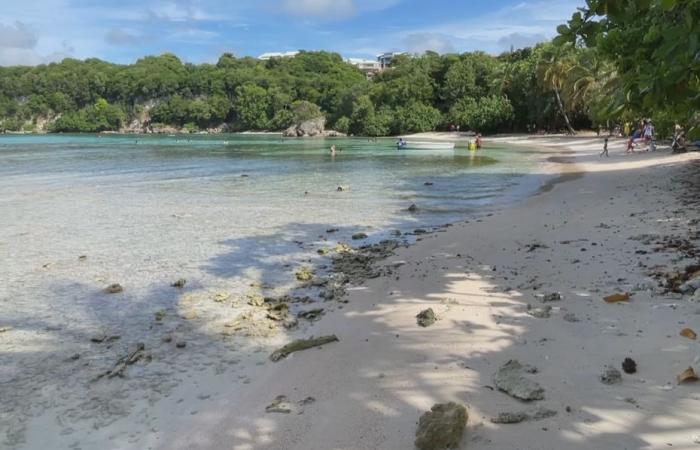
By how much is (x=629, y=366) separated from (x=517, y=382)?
34.8 inches

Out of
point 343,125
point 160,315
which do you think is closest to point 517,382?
point 160,315

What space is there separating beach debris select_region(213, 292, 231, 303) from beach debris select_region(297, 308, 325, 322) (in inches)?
57.4

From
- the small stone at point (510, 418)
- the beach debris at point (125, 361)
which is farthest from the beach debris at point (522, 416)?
the beach debris at point (125, 361)

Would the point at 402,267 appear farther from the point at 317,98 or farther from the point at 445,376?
the point at 317,98

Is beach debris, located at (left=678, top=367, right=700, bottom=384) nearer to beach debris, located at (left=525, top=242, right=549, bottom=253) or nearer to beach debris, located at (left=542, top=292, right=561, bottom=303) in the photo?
beach debris, located at (left=542, top=292, right=561, bottom=303)

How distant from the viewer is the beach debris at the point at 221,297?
8.11m

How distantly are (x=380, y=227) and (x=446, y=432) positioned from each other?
10.7 metres

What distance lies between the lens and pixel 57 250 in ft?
39.0

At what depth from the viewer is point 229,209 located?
706 inches

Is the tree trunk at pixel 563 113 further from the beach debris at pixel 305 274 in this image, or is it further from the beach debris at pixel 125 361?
the beach debris at pixel 125 361

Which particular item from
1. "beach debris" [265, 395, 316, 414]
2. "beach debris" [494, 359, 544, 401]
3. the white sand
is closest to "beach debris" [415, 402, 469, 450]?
the white sand

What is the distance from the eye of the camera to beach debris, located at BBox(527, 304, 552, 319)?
571 cm

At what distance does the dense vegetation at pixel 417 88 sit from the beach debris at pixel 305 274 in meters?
5.14

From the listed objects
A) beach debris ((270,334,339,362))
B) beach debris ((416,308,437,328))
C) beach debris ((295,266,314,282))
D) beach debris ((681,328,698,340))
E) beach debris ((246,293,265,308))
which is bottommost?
beach debris ((246,293,265,308))
